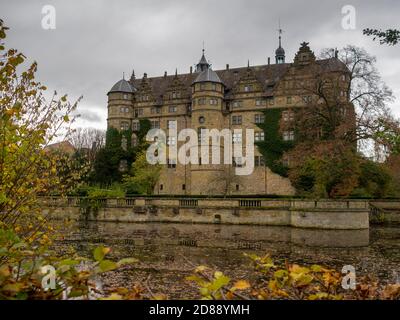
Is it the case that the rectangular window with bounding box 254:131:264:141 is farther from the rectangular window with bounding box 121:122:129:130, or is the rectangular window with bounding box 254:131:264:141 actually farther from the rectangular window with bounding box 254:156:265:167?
the rectangular window with bounding box 121:122:129:130

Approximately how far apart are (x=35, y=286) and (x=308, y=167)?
2506cm

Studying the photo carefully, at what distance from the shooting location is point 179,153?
38.7 meters

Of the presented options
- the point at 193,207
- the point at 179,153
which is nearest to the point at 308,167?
the point at 193,207

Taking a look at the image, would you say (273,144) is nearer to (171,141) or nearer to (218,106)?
(218,106)

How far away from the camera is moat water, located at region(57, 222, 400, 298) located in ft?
31.2

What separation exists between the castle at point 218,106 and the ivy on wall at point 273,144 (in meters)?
0.47

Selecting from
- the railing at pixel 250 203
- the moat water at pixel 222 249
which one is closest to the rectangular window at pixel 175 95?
the railing at pixel 250 203

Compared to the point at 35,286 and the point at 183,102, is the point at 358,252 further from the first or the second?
the point at 183,102

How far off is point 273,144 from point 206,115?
6793mm

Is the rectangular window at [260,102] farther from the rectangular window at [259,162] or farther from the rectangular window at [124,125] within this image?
the rectangular window at [124,125]

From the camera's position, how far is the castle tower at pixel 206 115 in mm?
36188

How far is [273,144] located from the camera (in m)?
36.1

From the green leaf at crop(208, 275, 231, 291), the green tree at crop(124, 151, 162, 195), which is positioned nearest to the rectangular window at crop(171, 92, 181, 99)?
the green tree at crop(124, 151, 162, 195)

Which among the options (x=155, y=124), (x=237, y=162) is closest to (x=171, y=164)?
(x=155, y=124)
